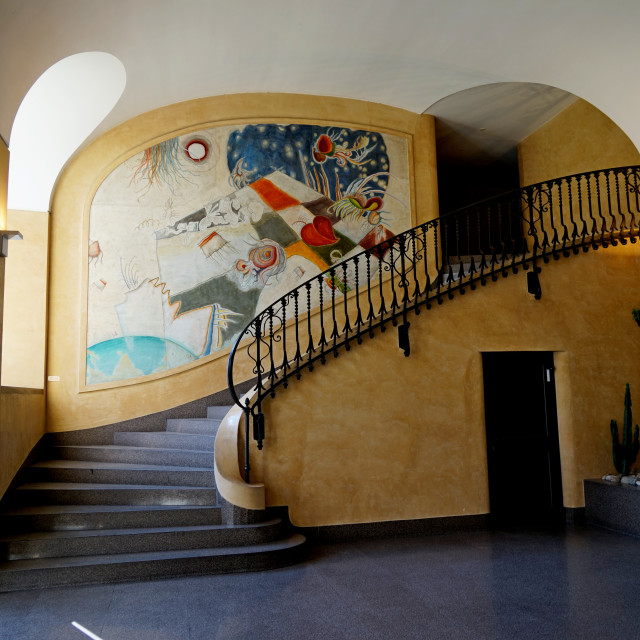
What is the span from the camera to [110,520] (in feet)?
17.8

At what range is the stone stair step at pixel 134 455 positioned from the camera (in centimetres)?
635

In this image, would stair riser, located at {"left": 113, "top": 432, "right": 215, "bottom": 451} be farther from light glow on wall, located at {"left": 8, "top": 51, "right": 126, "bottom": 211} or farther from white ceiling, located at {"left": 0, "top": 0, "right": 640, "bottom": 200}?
white ceiling, located at {"left": 0, "top": 0, "right": 640, "bottom": 200}

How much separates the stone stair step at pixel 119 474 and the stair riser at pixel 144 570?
1.05 m

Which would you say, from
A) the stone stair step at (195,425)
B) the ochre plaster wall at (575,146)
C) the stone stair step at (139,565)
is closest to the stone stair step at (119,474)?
the stone stair step at (195,425)

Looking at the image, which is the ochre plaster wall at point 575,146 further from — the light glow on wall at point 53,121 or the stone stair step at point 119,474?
the stone stair step at point 119,474

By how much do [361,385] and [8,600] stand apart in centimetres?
364

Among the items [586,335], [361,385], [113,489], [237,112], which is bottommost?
[113,489]

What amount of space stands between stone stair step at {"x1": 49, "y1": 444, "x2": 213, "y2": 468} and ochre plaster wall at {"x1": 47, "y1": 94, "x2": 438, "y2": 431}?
40 centimetres

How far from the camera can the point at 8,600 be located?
444cm

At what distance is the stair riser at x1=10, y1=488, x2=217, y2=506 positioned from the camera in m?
5.76

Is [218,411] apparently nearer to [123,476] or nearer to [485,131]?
[123,476]

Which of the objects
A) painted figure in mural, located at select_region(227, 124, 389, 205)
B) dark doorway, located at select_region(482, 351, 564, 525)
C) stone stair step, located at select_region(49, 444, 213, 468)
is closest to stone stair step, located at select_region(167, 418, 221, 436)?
stone stair step, located at select_region(49, 444, 213, 468)

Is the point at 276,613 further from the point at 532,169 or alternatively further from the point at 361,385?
the point at 532,169

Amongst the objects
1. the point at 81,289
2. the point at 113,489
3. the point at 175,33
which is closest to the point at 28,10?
the point at 175,33
